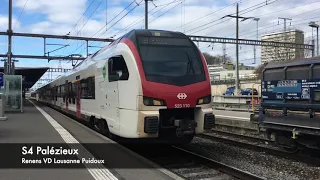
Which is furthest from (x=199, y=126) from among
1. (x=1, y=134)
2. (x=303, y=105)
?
(x=1, y=134)

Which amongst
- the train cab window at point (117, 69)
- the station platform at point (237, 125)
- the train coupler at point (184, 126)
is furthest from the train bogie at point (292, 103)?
the station platform at point (237, 125)

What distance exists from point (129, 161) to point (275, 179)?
300 centimetres

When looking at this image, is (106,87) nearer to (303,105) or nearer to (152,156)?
(152,156)

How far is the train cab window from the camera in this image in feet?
30.2

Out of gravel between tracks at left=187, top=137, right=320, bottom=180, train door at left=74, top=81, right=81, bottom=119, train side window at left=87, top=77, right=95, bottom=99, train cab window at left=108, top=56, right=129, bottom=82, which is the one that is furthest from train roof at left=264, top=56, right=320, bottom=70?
train door at left=74, top=81, right=81, bottom=119

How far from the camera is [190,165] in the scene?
29.6ft

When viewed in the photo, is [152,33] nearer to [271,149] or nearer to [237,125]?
[271,149]

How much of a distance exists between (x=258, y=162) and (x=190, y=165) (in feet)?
5.90

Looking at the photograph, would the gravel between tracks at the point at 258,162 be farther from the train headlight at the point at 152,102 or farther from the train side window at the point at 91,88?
the train side window at the point at 91,88

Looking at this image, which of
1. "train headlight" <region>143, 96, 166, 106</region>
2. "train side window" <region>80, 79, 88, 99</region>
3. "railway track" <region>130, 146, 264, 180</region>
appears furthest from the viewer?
"train side window" <region>80, 79, 88, 99</region>

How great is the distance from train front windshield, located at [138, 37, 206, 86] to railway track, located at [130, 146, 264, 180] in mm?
1971

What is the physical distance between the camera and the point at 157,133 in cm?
867

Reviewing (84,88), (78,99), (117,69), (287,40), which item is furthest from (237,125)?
(287,40)

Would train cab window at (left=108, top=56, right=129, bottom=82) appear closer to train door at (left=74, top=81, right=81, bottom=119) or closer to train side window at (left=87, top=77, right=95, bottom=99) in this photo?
train side window at (left=87, top=77, right=95, bottom=99)
